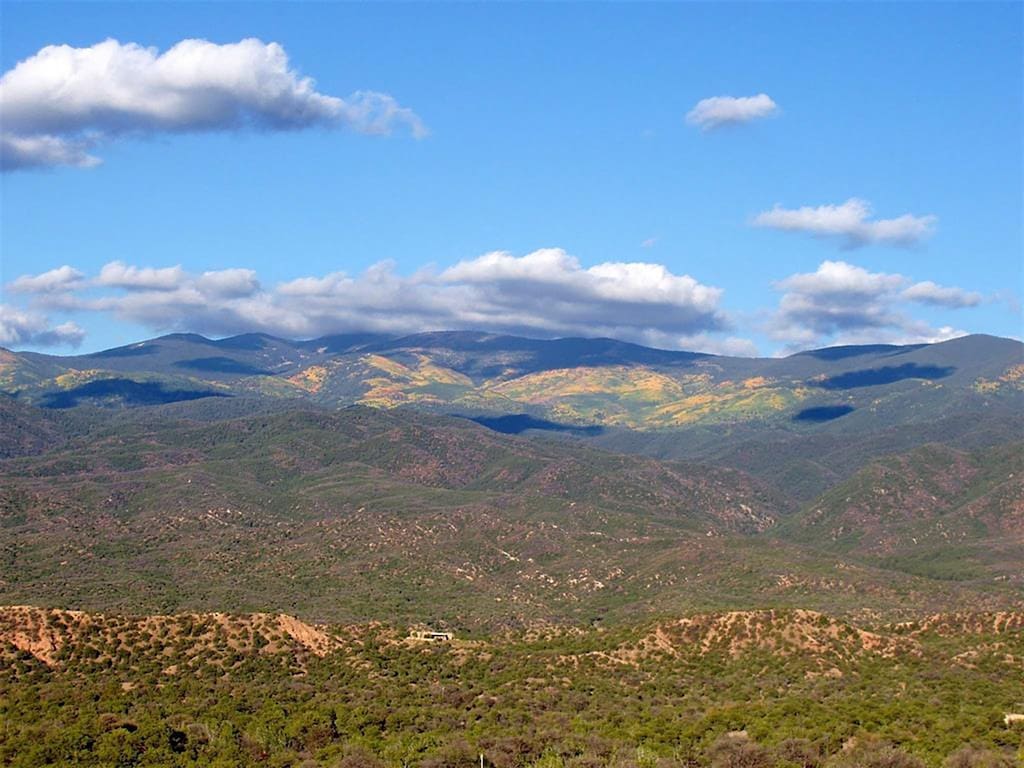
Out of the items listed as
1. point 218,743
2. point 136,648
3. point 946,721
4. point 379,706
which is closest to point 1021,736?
point 946,721

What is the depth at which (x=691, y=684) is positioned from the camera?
407 feet

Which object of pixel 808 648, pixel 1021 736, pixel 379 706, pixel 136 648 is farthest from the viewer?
pixel 808 648

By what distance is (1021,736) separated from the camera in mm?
92188

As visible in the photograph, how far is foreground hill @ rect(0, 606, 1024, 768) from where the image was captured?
87.7 metres

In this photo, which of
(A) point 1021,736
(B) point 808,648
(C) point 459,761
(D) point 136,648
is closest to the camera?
(C) point 459,761

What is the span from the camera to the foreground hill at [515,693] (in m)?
87.7

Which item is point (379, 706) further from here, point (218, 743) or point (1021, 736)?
point (1021, 736)

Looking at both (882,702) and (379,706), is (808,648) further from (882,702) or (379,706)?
(379,706)

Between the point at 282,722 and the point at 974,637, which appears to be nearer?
the point at 282,722

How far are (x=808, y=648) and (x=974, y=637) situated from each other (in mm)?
19869

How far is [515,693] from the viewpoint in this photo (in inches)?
4569

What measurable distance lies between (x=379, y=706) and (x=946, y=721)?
1833 inches

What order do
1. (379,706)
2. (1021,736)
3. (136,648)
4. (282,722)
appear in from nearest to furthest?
(1021,736), (282,722), (379,706), (136,648)

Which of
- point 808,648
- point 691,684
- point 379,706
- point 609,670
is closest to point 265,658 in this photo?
point 379,706
